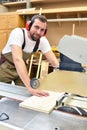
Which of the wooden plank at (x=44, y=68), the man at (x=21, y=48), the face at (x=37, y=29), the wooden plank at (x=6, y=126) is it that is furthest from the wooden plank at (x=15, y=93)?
the wooden plank at (x=44, y=68)

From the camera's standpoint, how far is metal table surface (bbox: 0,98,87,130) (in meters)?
0.81

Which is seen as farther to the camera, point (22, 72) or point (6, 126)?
point (22, 72)

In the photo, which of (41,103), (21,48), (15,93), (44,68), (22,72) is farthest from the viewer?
(44,68)

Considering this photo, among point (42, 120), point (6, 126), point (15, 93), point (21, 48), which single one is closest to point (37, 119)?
point (42, 120)

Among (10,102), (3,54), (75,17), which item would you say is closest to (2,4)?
(75,17)

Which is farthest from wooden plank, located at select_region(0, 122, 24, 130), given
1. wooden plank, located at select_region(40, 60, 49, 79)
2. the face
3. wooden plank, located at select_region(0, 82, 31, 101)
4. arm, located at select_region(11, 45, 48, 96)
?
wooden plank, located at select_region(40, 60, 49, 79)

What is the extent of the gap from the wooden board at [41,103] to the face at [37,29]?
77 cm

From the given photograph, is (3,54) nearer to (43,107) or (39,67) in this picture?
(43,107)

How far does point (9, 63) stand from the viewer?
1.84 metres

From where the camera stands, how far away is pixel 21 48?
1632 mm

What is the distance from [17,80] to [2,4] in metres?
2.98

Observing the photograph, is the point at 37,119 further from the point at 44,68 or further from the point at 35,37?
the point at 44,68

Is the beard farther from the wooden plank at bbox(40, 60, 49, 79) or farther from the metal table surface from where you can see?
the wooden plank at bbox(40, 60, 49, 79)

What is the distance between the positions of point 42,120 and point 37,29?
3.17ft
